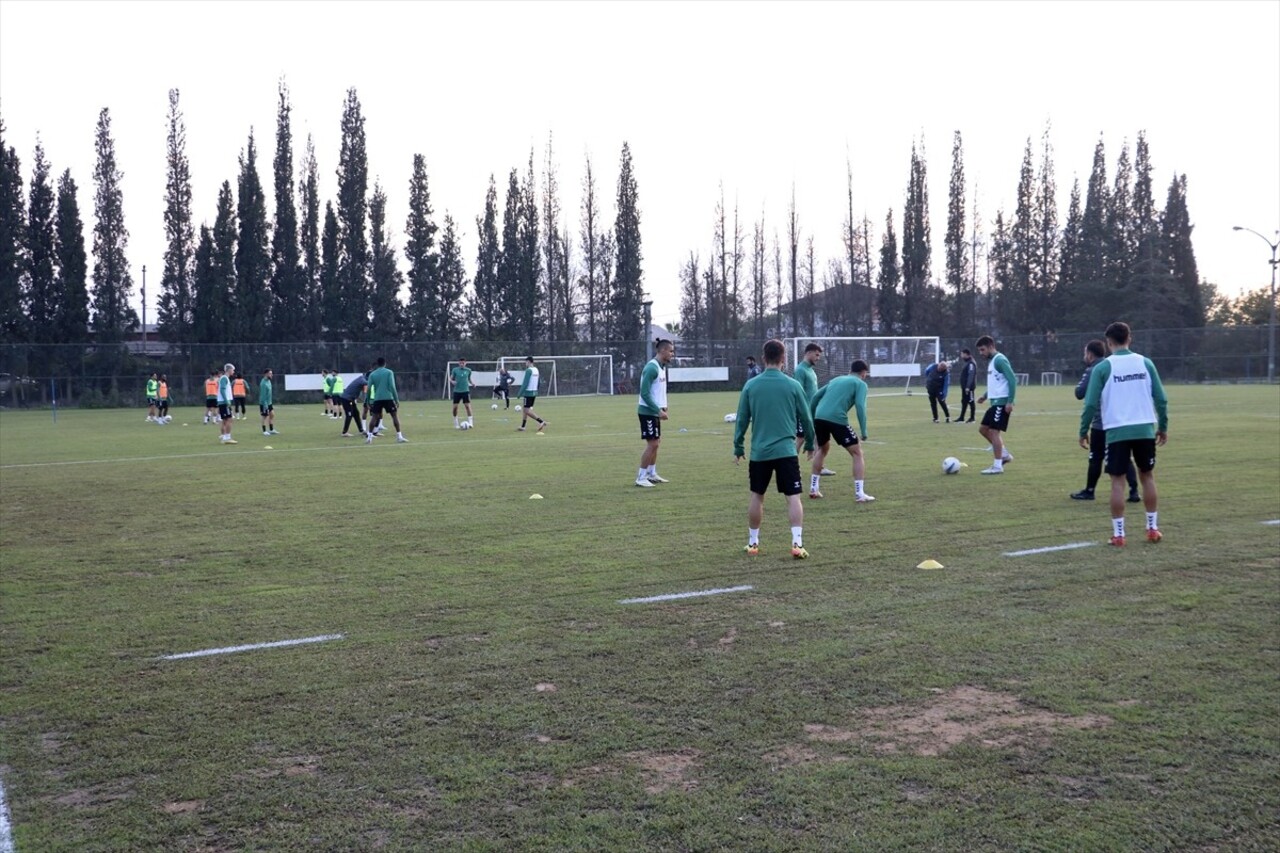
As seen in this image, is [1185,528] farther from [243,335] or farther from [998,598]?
[243,335]

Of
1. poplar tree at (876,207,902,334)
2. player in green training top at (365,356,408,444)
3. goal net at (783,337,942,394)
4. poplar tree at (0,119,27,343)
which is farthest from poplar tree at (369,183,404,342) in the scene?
player in green training top at (365,356,408,444)

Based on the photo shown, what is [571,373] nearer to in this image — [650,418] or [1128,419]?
[650,418]

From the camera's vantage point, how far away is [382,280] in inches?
2736

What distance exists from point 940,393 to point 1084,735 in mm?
23891

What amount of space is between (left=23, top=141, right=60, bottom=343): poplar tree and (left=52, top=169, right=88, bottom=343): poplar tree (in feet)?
1.29

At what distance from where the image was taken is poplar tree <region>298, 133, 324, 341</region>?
224ft

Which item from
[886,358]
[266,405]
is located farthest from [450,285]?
[266,405]

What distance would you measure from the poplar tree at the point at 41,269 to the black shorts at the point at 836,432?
5916 cm

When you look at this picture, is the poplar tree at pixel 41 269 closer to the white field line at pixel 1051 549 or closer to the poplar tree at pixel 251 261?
the poplar tree at pixel 251 261

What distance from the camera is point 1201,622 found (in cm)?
671

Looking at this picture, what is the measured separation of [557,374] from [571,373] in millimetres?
1310

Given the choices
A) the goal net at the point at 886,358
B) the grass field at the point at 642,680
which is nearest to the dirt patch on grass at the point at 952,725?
the grass field at the point at 642,680

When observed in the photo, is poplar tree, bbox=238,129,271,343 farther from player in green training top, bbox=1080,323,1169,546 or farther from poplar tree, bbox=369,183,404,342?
player in green training top, bbox=1080,323,1169,546

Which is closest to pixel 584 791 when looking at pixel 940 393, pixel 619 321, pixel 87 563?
pixel 87 563
